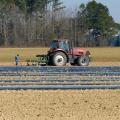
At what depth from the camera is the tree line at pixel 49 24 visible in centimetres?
9662

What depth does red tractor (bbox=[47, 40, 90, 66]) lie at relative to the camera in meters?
26.1

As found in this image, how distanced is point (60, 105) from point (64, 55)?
15.0 m

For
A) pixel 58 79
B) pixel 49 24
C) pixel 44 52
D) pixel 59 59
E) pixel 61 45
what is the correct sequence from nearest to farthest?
pixel 58 79
pixel 59 59
pixel 61 45
pixel 44 52
pixel 49 24

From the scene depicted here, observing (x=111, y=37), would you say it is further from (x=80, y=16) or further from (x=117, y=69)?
(x=117, y=69)

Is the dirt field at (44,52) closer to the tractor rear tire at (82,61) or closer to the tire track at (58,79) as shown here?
the tractor rear tire at (82,61)

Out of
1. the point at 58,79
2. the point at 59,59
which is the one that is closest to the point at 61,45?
the point at 59,59

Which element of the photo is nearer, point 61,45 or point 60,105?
point 60,105

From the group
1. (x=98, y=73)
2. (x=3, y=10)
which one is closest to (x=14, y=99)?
(x=98, y=73)

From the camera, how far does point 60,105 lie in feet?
36.6

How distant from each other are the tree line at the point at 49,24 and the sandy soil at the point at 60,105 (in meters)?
78.1

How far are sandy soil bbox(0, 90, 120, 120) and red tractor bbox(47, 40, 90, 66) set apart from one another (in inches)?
485

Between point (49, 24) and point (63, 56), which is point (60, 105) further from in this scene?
point (49, 24)

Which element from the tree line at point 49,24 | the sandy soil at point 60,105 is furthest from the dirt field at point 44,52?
the tree line at point 49,24

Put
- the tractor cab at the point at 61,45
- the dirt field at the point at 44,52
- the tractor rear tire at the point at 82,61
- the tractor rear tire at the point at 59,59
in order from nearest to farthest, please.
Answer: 1. the tractor rear tire at the point at 59,59
2. the tractor cab at the point at 61,45
3. the tractor rear tire at the point at 82,61
4. the dirt field at the point at 44,52
